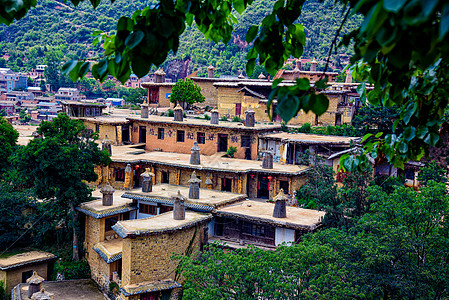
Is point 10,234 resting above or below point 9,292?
above

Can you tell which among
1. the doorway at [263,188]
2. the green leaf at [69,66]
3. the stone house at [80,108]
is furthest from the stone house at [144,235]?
the green leaf at [69,66]

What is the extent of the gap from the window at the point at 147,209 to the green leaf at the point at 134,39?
21579 millimetres

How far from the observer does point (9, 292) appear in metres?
23.1

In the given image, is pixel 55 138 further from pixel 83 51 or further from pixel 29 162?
pixel 83 51

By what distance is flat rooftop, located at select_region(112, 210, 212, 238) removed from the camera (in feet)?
60.7

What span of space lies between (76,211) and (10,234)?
4.04 m

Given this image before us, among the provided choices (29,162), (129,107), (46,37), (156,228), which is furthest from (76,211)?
(46,37)

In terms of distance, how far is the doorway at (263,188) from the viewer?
1047 inches

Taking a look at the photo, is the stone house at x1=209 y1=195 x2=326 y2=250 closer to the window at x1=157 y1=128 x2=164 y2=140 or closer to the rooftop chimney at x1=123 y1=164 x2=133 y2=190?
the rooftop chimney at x1=123 y1=164 x2=133 y2=190

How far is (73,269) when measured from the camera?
23562 mm

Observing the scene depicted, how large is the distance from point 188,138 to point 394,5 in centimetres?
2979

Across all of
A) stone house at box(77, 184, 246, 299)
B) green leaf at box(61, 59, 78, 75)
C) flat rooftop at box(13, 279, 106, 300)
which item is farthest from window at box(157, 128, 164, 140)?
green leaf at box(61, 59, 78, 75)

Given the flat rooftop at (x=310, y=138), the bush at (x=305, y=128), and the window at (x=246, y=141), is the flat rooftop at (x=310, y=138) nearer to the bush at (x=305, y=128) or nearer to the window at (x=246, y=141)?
the bush at (x=305, y=128)

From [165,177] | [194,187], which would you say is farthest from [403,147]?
[165,177]
